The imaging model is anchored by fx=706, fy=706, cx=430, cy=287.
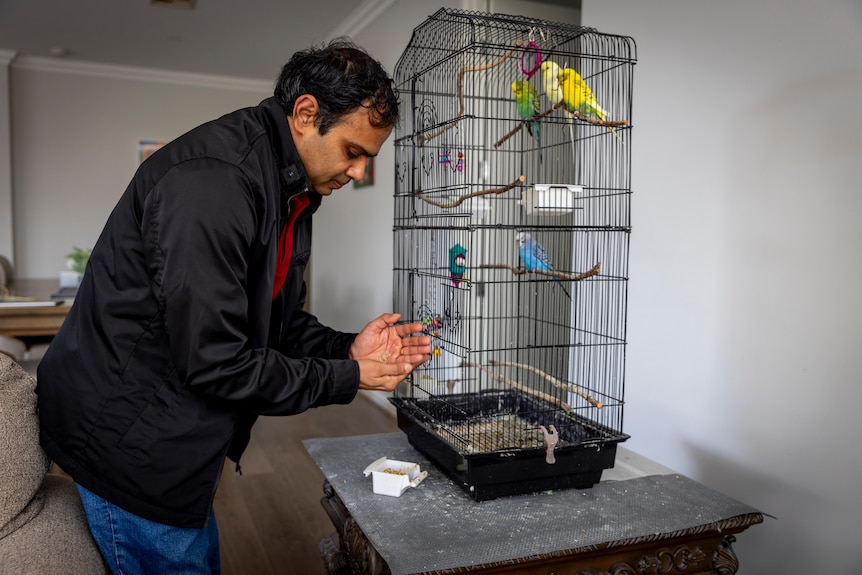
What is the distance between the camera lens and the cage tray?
1.42m

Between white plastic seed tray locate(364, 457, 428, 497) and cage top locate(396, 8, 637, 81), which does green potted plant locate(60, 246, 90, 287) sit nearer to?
cage top locate(396, 8, 637, 81)

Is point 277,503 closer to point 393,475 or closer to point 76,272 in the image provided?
point 393,475

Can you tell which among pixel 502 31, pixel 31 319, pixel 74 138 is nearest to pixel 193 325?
pixel 502 31

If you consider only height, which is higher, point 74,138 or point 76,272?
point 74,138

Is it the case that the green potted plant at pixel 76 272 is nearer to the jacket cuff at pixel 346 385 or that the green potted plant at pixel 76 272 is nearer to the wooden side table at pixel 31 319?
the wooden side table at pixel 31 319

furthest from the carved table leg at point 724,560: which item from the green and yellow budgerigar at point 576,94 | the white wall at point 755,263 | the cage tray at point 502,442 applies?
the green and yellow budgerigar at point 576,94

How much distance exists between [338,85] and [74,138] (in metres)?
6.09

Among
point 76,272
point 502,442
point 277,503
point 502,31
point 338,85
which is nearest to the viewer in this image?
point 338,85

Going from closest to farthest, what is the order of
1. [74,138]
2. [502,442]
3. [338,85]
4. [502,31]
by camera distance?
[338,85] < [502,442] < [502,31] < [74,138]

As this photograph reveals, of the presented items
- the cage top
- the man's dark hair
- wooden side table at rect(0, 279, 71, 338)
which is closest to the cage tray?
the man's dark hair

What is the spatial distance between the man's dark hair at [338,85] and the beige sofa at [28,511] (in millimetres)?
719

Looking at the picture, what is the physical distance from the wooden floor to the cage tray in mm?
199

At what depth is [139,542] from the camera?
123 centimetres

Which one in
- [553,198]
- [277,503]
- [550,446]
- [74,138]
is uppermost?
[74,138]
